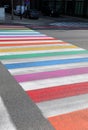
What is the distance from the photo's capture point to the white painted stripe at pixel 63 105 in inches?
220

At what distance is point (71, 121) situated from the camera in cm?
518

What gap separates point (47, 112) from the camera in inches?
218

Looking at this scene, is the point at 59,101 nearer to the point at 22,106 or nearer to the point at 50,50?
the point at 22,106

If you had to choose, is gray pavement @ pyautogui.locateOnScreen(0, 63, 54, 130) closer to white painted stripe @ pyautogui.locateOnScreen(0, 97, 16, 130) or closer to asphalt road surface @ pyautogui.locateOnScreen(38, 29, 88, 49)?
white painted stripe @ pyautogui.locateOnScreen(0, 97, 16, 130)

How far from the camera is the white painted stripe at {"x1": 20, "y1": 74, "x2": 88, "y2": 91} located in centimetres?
710

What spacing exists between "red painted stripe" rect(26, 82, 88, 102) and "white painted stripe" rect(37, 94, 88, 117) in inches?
9.5

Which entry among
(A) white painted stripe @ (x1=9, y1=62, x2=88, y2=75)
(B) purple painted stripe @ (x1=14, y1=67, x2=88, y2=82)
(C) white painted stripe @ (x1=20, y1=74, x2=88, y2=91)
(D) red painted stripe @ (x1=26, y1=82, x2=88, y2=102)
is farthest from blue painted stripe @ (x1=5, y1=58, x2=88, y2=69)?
(D) red painted stripe @ (x1=26, y1=82, x2=88, y2=102)

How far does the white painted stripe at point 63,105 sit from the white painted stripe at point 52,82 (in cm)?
102

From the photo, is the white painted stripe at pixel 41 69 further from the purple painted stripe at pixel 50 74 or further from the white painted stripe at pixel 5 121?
the white painted stripe at pixel 5 121

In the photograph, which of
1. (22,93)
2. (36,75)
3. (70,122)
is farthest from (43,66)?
(70,122)

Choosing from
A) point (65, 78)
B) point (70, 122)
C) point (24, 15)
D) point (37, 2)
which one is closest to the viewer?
point (70, 122)

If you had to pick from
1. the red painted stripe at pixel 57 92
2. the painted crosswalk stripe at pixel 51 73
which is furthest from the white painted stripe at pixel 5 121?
the red painted stripe at pixel 57 92

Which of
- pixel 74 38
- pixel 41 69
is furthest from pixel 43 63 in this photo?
pixel 74 38

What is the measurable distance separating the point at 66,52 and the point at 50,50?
75 centimetres
